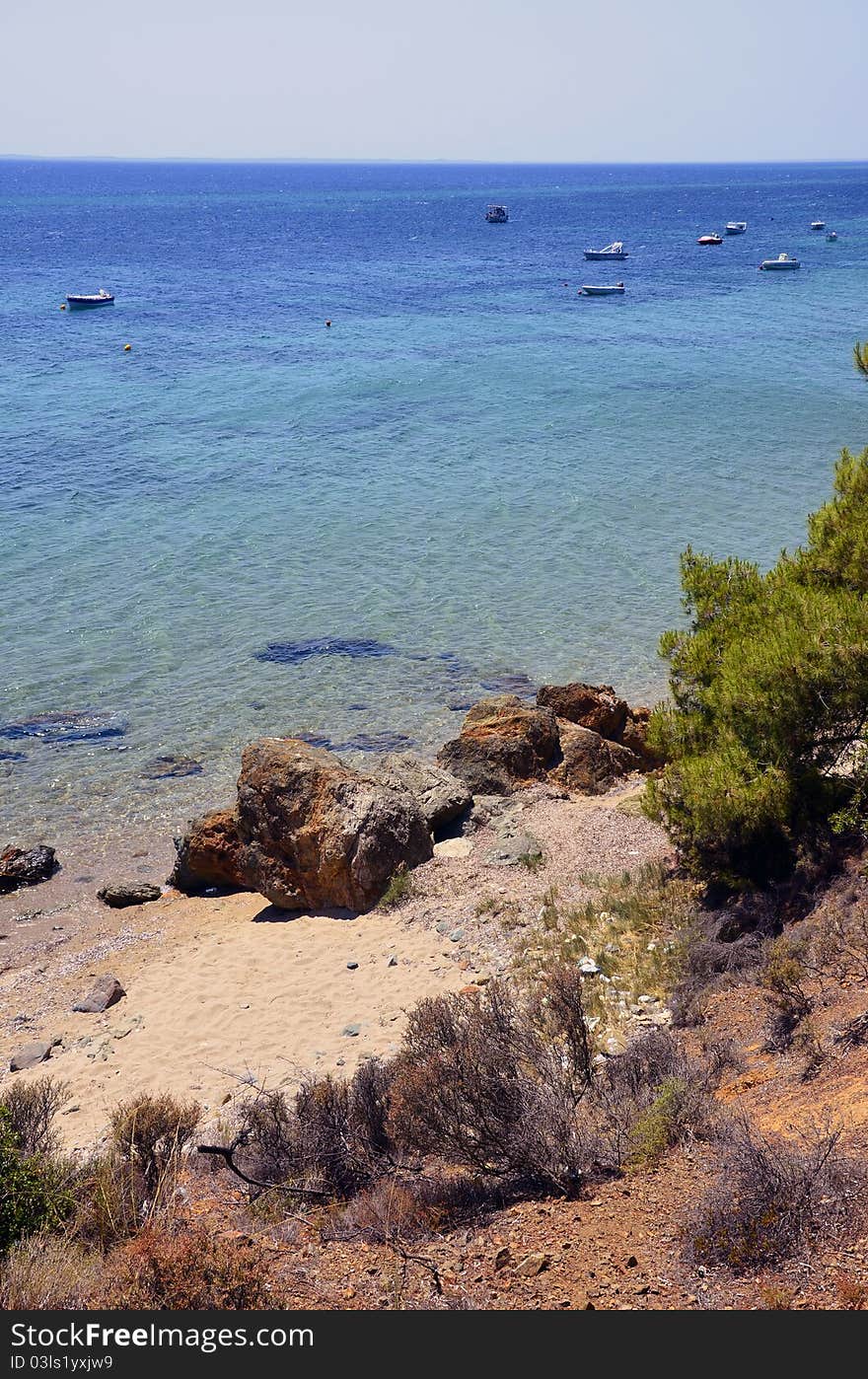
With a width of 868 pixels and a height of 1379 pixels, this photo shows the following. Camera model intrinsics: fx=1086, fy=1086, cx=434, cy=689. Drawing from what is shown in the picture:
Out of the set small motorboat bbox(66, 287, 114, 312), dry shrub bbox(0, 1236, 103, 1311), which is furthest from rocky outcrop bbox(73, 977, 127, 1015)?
small motorboat bbox(66, 287, 114, 312)

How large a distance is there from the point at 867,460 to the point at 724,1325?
810cm

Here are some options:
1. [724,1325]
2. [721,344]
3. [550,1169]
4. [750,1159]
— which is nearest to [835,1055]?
[750,1159]

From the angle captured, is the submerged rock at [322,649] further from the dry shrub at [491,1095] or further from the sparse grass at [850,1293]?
the sparse grass at [850,1293]

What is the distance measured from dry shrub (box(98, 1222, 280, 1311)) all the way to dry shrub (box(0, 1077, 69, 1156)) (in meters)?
1.89

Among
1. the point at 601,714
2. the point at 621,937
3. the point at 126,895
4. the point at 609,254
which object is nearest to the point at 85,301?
the point at 609,254

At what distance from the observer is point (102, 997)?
420 inches

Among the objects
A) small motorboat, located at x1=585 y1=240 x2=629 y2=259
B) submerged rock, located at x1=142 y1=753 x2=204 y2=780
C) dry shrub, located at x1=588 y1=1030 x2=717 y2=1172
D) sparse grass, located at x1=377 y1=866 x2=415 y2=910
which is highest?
small motorboat, located at x1=585 y1=240 x2=629 y2=259

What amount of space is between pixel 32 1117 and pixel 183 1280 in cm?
282

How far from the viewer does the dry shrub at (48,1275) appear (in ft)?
16.2

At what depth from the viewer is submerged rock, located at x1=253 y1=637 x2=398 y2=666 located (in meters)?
19.7

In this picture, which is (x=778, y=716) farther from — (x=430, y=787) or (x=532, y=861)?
(x=430, y=787)

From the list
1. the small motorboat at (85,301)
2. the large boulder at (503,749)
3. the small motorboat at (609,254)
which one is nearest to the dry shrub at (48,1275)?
the large boulder at (503,749)

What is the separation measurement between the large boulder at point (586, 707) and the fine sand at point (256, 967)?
2360 millimetres

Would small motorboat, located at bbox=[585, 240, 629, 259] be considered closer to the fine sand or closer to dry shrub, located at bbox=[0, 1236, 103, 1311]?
the fine sand
